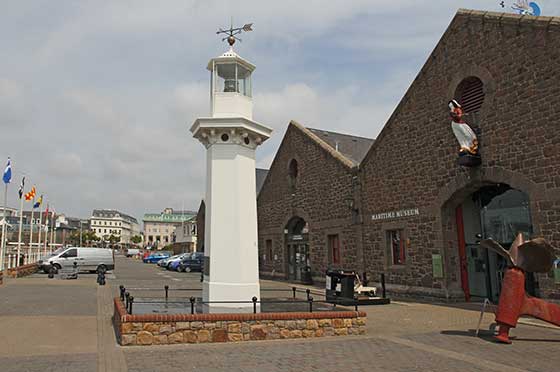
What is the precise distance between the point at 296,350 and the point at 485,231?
9.80 metres

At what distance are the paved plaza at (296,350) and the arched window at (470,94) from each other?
6702mm

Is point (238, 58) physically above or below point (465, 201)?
above

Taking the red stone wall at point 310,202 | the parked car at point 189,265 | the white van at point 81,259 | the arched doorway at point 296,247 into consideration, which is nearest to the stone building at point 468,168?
the red stone wall at point 310,202

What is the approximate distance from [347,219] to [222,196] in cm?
1071

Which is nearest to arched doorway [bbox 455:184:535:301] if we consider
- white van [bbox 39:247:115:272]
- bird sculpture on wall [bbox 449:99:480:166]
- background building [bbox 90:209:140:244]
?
bird sculpture on wall [bbox 449:99:480:166]

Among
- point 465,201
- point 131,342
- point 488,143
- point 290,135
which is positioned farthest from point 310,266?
point 131,342

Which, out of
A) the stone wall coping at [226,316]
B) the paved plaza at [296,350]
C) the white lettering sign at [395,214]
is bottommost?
the paved plaza at [296,350]

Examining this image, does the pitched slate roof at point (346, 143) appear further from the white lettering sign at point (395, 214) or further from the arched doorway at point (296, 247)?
the white lettering sign at point (395, 214)

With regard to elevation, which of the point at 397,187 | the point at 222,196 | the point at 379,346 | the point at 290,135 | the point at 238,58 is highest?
the point at 290,135

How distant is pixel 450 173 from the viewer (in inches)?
593

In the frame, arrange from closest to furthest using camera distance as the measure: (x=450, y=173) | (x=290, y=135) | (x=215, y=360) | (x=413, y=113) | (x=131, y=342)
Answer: (x=215, y=360), (x=131, y=342), (x=450, y=173), (x=413, y=113), (x=290, y=135)

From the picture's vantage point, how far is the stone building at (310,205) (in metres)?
20.3

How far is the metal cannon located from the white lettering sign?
273 inches

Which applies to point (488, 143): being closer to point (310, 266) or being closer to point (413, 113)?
point (413, 113)
